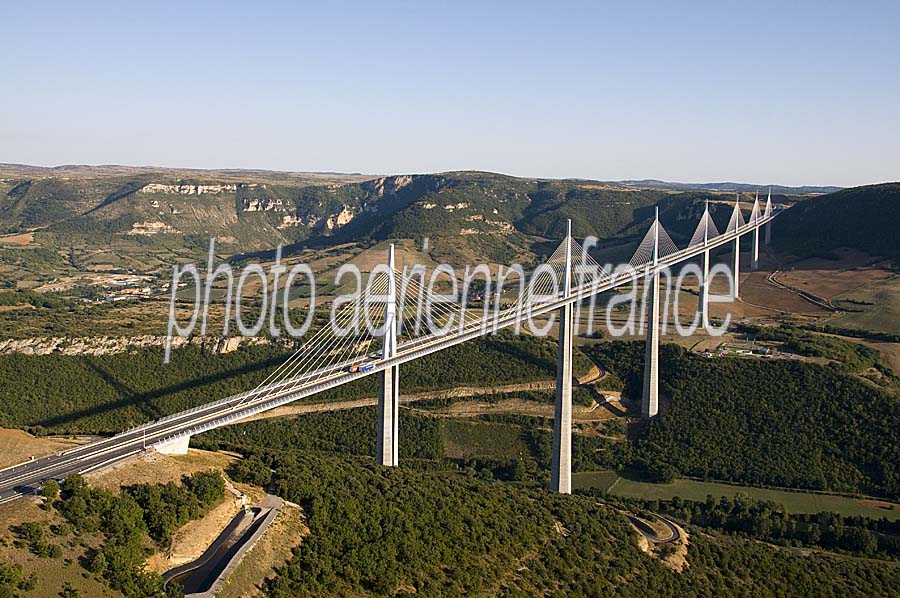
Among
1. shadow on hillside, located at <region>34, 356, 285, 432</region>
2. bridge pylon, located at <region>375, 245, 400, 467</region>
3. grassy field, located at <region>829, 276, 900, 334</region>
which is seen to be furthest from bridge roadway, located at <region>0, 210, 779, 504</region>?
grassy field, located at <region>829, 276, 900, 334</region>

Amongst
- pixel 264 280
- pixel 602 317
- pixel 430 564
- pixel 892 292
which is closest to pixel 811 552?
pixel 430 564

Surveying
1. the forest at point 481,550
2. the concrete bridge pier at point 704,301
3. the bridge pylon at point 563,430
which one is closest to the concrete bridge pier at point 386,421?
the forest at point 481,550

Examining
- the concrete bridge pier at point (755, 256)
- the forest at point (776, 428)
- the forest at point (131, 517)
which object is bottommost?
the forest at point (776, 428)

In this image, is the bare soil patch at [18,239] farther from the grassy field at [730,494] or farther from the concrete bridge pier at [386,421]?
the concrete bridge pier at [386,421]

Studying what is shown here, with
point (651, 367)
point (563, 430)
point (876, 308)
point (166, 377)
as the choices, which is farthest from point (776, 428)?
point (166, 377)

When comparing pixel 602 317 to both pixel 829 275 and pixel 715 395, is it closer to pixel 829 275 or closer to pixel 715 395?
pixel 715 395

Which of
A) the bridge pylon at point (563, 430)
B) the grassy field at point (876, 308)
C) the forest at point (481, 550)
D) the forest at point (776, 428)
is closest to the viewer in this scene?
the forest at point (481, 550)
